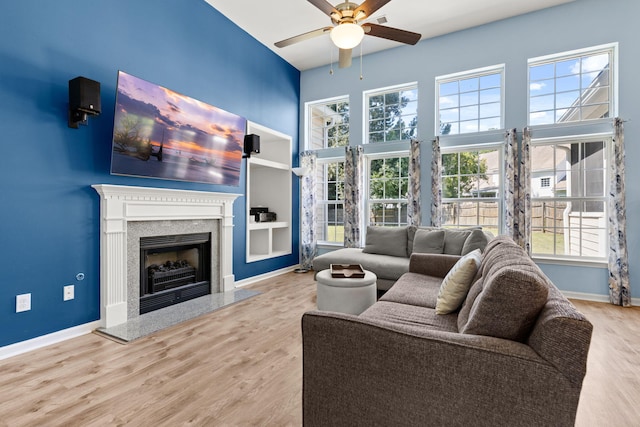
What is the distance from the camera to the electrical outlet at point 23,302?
7.95ft

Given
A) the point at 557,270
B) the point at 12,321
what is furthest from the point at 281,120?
the point at 557,270

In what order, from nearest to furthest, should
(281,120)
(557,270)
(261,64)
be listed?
(557,270), (261,64), (281,120)

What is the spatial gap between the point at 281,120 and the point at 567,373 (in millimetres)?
5163

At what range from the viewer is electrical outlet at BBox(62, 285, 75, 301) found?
268cm

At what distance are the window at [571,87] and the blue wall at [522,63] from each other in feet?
0.54

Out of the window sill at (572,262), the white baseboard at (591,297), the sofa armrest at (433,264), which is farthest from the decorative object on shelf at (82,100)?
the white baseboard at (591,297)

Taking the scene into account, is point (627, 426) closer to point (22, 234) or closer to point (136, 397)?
point (136, 397)

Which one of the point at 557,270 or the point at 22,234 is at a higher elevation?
the point at 22,234

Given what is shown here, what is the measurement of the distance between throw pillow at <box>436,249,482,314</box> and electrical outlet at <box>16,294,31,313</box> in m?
3.15

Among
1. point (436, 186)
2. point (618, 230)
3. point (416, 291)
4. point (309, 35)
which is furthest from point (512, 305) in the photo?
point (618, 230)

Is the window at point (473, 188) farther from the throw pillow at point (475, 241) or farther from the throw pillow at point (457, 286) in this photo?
the throw pillow at point (457, 286)

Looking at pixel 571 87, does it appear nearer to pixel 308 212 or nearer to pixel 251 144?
pixel 308 212

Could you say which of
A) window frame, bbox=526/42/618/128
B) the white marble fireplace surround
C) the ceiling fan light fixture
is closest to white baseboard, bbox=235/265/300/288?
the white marble fireplace surround

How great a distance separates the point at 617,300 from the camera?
3.72 meters
